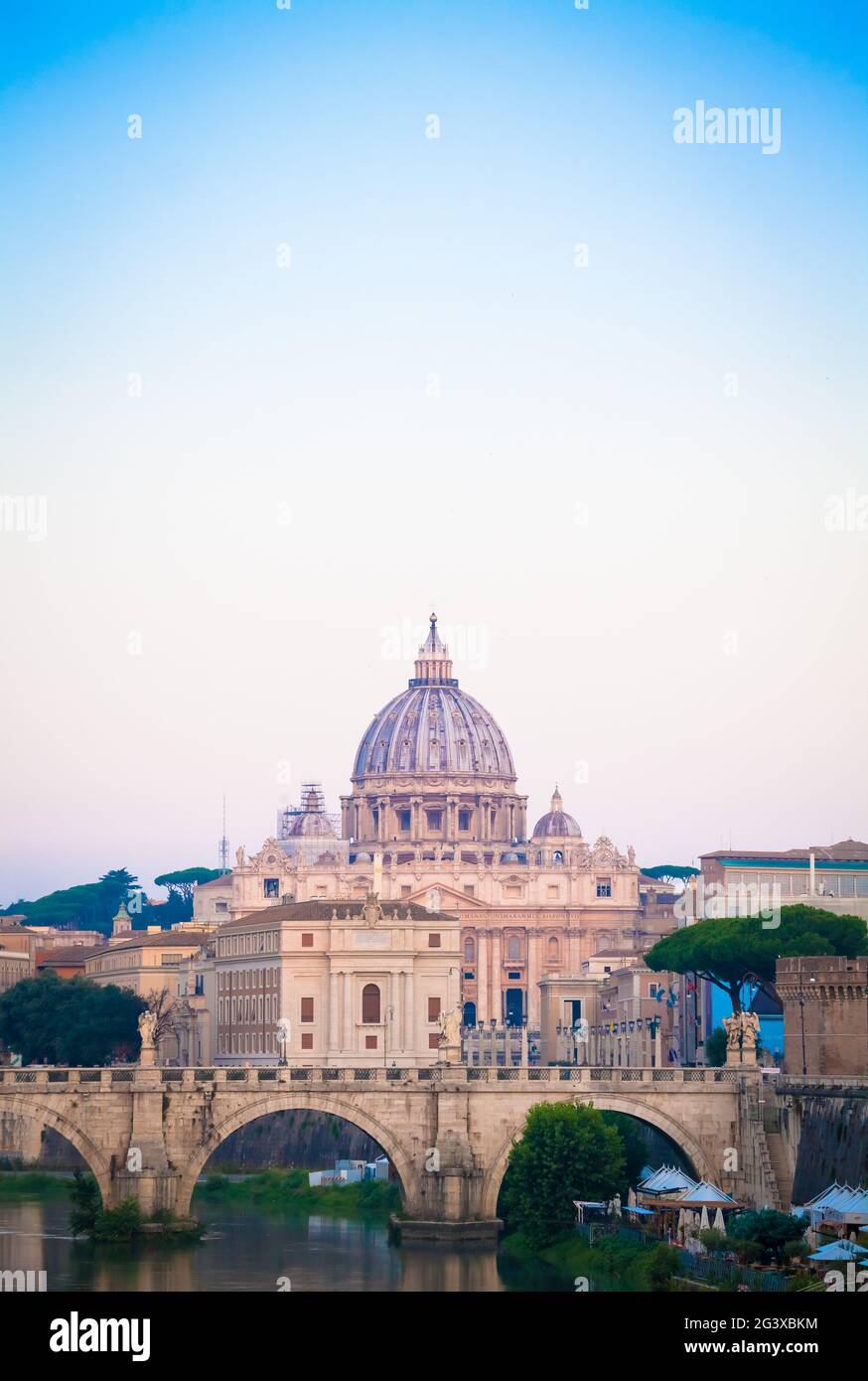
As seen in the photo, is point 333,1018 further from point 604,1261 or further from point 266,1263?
point 604,1261

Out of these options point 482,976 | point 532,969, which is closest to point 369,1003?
point 482,976

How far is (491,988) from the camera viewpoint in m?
184

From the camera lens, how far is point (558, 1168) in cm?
7256

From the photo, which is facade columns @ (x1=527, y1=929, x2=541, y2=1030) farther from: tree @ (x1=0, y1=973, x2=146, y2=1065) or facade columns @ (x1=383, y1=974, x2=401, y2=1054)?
facade columns @ (x1=383, y1=974, x2=401, y2=1054)

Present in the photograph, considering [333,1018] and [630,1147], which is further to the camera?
[333,1018]

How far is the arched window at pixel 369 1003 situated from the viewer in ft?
381

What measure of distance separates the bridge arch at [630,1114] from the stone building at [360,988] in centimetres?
3807

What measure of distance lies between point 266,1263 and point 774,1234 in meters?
13.6

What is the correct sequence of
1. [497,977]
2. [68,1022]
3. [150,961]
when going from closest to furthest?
[68,1022], [150,961], [497,977]

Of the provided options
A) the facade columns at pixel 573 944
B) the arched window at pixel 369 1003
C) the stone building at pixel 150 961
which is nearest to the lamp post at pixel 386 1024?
the arched window at pixel 369 1003

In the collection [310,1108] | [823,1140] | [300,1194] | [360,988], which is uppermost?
[360,988]
